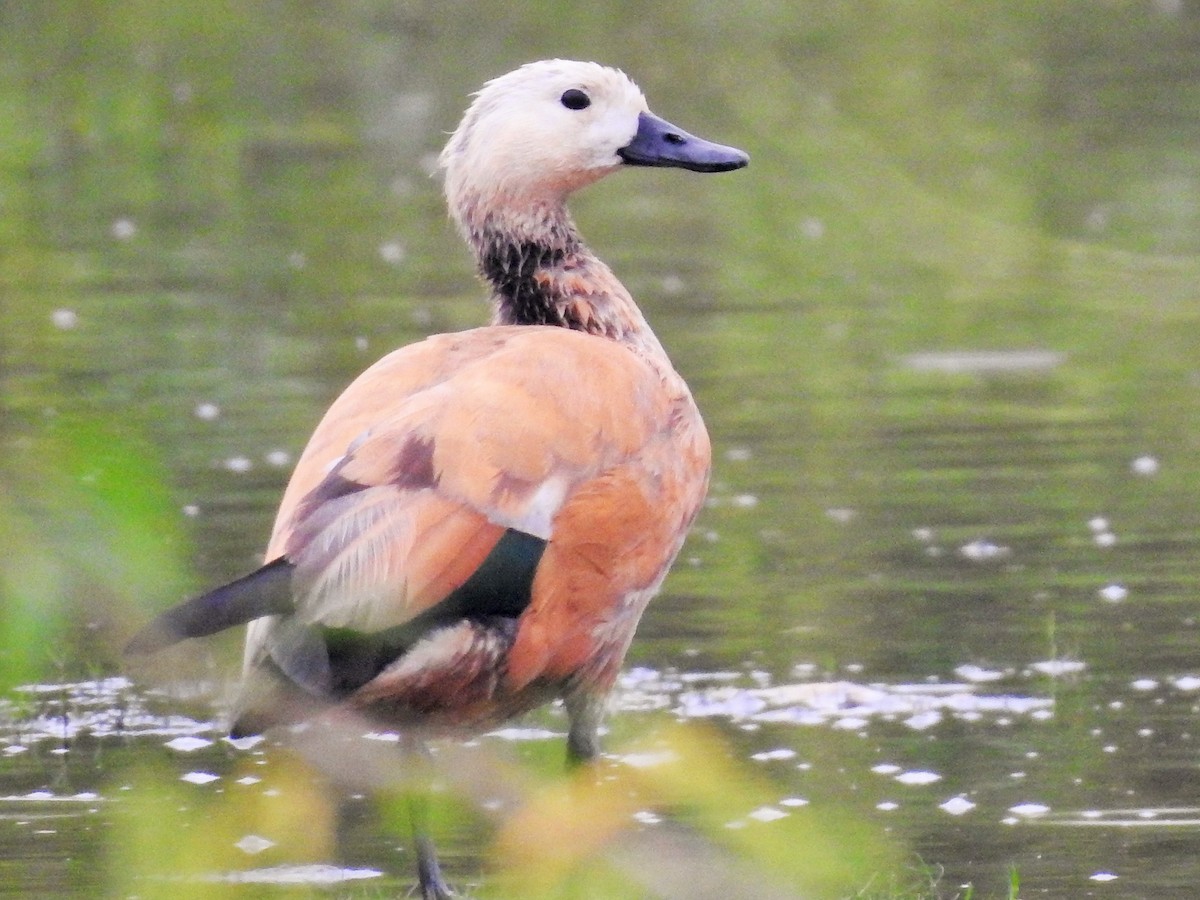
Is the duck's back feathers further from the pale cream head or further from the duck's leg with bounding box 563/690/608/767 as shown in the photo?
the pale cream head

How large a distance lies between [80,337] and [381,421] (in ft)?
25.2

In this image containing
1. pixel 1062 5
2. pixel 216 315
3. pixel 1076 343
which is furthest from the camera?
pixel 1062 5

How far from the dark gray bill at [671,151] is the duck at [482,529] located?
36 cm

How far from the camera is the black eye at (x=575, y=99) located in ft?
19.1

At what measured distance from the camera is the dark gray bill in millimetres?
5962

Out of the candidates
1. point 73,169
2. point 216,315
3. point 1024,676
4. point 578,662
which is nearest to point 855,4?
point 73,169

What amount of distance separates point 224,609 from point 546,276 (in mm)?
2402

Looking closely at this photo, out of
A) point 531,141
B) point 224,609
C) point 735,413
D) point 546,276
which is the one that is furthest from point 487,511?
point 735,413

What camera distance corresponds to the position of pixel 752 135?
19.0 metres

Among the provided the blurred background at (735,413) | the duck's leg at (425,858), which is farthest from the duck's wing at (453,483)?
the duck's leg at (425,858)

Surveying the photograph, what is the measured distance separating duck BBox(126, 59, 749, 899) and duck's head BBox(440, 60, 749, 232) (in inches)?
1.2

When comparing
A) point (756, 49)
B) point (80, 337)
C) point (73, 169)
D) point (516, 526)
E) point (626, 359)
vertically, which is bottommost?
point (516, 526)

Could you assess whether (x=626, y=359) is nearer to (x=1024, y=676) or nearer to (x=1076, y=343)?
(x=1024, y=676)

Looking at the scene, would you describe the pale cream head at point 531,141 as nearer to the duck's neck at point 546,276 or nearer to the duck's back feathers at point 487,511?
the duck's neck at point 546,276
